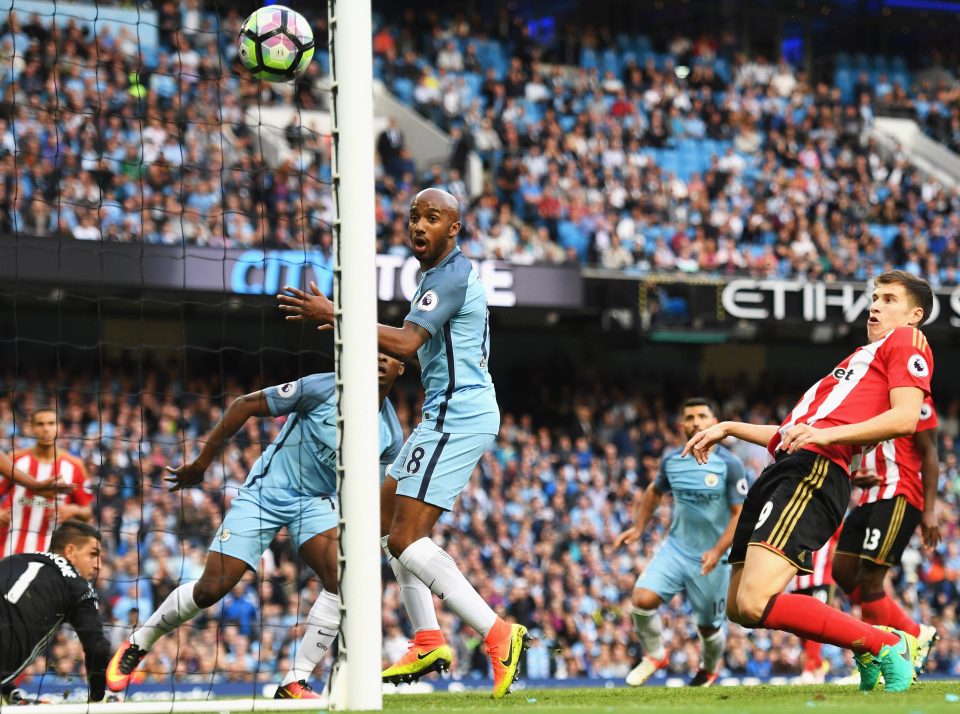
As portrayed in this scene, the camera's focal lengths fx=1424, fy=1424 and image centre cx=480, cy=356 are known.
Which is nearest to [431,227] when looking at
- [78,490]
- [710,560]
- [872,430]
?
[872,430]

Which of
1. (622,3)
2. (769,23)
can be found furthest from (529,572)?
(769,23)

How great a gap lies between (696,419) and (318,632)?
10.0 feet

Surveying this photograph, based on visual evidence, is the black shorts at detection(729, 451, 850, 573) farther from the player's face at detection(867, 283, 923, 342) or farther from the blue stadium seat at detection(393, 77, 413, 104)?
the blue stadium seat at detection(393, 77, 413, 104)

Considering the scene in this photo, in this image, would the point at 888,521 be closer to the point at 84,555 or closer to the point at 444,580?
the point at 444,580

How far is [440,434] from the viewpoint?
630cm

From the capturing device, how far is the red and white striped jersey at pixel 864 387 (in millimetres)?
6055

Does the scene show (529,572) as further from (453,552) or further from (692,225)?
(692,225)

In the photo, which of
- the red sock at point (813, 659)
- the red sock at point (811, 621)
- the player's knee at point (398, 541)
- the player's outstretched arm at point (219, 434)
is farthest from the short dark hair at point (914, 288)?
the red sock at point (813, 659)

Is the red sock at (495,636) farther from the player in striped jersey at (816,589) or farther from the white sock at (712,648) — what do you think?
the player in striped jersey at (816,589)

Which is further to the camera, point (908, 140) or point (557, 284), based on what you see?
point (908, 140)

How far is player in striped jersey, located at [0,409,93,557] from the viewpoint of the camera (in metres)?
8.68

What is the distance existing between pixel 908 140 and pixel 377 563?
22.3 metres

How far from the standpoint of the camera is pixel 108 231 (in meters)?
15.8

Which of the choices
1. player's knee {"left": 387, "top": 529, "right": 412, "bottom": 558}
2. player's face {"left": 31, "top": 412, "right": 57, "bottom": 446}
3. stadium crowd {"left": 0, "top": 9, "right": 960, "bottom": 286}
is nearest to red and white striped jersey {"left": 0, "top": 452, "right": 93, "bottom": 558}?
player's face {"left": 31, "top": 412, "right": 57, "bottom": 446}
